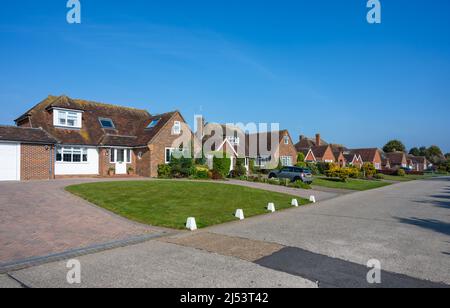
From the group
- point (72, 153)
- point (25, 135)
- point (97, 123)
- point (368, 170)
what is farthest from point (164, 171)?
point (368, 170)

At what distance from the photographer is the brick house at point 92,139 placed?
862 inches

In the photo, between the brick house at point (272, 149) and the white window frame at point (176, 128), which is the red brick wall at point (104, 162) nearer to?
the white window frame at point (176, 128)

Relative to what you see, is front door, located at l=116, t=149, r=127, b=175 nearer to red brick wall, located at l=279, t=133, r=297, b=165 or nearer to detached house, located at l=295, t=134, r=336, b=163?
red brick wall, located at l=279, t=133, r=297, b=165

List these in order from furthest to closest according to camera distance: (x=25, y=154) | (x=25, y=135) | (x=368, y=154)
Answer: (x=368, y=154) → (x=25, y=135) → (x=25, y=154)

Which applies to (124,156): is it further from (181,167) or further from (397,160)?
(397,160)

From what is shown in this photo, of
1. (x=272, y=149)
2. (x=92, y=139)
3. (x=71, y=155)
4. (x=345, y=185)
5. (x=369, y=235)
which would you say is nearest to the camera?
(x=369, y=235)

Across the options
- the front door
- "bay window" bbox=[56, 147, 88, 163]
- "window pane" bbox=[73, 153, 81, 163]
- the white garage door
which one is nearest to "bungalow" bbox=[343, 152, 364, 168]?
the front door

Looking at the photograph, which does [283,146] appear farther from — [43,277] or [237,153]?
[43,277]

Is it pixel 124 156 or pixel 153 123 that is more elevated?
pixel 153 123

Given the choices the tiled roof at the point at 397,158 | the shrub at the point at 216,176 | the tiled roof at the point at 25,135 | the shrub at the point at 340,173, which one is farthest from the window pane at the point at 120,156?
the tiled roof at the point at 397,158

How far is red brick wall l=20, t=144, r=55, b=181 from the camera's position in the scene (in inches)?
814

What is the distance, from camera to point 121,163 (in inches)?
1083

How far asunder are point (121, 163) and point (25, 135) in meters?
8.21
